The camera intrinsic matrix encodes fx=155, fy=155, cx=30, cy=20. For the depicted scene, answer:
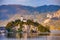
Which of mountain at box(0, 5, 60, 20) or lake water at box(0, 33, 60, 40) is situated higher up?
mountain at box(0, 5, 60, 20)

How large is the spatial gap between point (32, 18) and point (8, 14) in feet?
1.04

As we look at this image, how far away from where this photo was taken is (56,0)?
2016 mm

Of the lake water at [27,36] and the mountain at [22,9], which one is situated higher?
the mountain at [22,9]

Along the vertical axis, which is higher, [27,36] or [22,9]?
[22,9]

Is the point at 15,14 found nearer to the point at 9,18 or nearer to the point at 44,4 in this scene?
the point at 9,18

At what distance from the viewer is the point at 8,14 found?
202cm

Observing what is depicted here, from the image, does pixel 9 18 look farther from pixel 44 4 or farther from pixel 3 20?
pixel 44 4

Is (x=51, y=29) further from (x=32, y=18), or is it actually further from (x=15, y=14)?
(x=15, y=14)

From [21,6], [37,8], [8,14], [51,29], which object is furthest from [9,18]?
[51,29]

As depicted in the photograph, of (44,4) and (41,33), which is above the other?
(44,4)

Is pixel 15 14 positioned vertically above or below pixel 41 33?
above

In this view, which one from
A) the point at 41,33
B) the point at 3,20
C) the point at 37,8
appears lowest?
the point at 41,33

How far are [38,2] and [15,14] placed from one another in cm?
34

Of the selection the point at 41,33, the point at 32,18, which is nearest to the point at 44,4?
the point at 32,18
